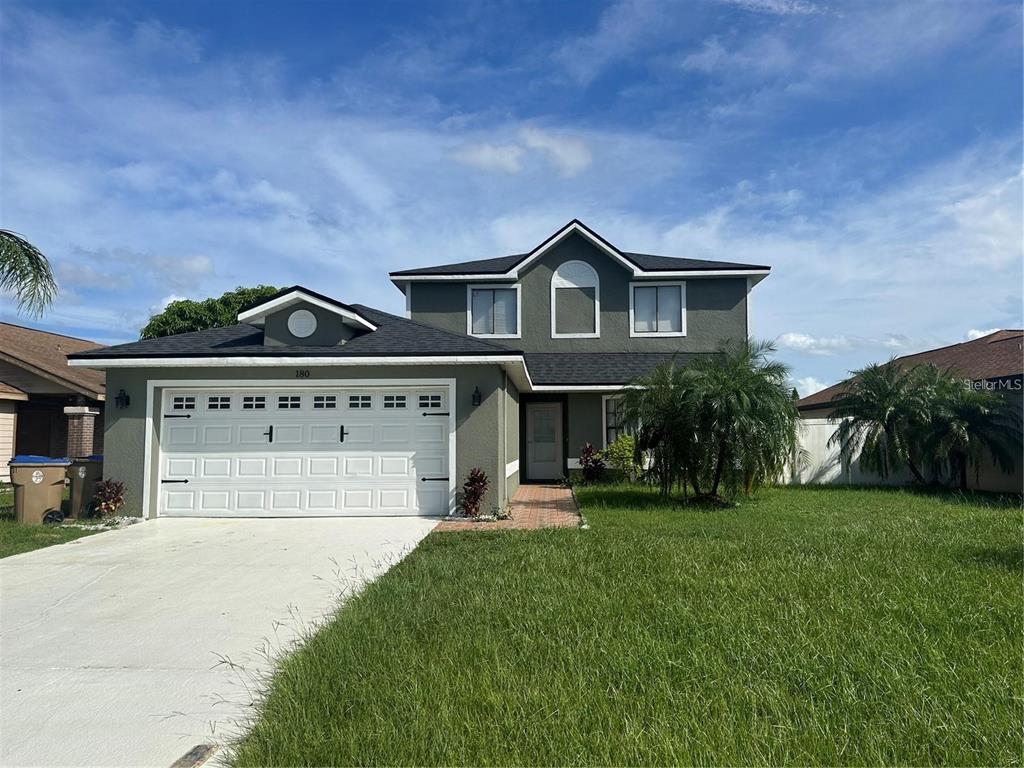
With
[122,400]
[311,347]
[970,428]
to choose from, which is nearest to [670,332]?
[970,428]

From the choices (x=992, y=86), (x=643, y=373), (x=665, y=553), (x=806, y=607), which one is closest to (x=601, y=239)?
(x=643, y=373)

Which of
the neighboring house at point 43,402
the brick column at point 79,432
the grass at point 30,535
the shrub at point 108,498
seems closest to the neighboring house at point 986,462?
the shrub at point 108,498

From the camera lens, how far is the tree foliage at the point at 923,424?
46.5 feet

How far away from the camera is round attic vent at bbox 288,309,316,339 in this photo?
12297mm

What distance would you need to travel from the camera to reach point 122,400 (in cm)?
1165

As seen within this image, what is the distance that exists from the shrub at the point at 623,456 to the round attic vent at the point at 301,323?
8188mm

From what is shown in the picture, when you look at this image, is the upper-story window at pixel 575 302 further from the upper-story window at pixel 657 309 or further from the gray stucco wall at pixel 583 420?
the gray stucco wall at pixel 583 420

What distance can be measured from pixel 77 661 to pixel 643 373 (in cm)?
1385

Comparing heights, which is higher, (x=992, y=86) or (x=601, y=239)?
(x=601, y=239)

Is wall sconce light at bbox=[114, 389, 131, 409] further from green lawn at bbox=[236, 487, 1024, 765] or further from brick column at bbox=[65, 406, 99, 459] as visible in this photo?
green lawn at bbox=[236, 487, 1024, 765]

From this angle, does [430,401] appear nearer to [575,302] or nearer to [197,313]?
[575,302]

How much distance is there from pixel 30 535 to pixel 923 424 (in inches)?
697

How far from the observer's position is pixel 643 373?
16672 mm

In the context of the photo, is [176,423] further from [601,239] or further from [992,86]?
[992,86]
